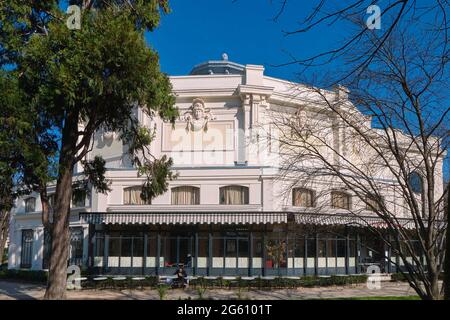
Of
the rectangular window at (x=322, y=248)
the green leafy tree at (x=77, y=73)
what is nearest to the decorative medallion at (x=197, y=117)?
the rectangular window at (x=322, y=248)

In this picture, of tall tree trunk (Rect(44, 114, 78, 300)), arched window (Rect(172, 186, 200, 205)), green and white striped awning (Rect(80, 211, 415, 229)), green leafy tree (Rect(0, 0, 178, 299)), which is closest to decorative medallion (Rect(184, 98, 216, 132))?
arched window (Rect(172, 186, 200, 205))

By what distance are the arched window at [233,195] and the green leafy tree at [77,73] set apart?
12479 millimetres

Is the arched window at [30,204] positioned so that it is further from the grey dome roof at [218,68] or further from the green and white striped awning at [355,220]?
the green and white striped awning at [355,220]

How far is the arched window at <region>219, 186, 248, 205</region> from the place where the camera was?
3188cm

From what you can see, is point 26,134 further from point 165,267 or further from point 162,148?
point 162,148

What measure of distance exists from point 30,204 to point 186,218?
638 inches

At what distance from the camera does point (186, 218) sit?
2986 cm

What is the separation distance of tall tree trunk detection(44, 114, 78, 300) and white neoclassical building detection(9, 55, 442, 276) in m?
10.6

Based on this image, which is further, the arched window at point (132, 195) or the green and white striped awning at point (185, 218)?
the arched window at point (132, 195)

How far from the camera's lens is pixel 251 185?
104 feet

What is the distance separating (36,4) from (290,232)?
18430mm

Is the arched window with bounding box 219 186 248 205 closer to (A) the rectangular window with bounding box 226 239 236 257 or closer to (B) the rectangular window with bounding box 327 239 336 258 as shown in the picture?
(A) the rectangular window with bounding box 226 239 236 257

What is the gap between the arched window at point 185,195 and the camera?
32625 mm
